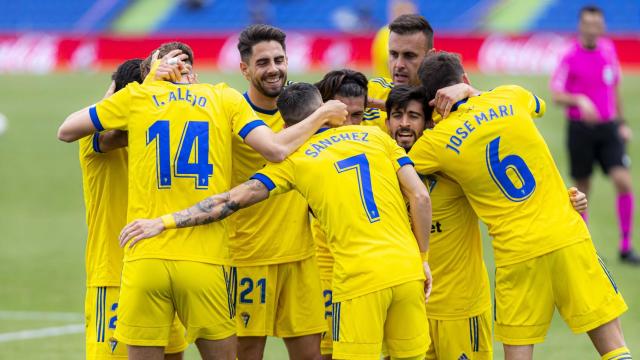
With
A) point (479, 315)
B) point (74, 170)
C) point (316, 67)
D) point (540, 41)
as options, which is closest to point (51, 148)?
point (74, 170)

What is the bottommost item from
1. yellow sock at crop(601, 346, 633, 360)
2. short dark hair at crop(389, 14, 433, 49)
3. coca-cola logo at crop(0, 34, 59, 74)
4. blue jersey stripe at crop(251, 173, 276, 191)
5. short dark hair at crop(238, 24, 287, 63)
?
yellow sock at crop(601, 346, 633, 360)

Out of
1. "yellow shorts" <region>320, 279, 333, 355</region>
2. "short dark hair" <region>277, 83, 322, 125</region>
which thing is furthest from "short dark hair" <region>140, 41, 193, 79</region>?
"yellow shorts" <region>320, 279, 333, 355</region>

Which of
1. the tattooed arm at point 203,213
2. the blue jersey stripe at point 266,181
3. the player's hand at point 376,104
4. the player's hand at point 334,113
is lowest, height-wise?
the tattooed arm at point 203,213

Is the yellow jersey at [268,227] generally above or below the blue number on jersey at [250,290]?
above

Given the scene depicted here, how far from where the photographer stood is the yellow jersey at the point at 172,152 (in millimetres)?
6852

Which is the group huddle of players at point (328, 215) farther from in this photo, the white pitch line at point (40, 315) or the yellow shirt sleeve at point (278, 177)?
the white pitch line at point (40, 315)

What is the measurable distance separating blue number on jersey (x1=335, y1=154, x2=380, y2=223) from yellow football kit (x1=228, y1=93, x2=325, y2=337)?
1183mm

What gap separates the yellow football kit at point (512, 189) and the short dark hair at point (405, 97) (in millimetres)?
215

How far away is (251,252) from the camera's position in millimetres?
7879

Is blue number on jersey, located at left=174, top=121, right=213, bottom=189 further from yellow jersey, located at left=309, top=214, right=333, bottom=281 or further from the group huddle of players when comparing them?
yellow jersey, located at left=309, top=214, right=333, bottom=281

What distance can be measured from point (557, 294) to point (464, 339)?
73 cm

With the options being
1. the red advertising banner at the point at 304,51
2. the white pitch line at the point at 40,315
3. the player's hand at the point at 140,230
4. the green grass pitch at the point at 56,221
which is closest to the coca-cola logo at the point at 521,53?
the red advertising banner at the point at 304,51

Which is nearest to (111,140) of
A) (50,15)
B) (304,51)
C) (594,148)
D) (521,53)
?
(594,148)

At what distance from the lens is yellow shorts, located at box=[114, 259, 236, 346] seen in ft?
22.3
